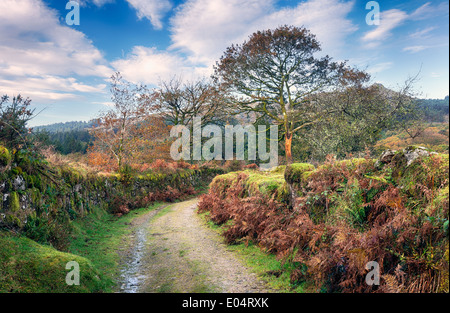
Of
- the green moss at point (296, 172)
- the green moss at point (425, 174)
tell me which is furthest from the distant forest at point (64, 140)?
the green moss at point (425, 174)

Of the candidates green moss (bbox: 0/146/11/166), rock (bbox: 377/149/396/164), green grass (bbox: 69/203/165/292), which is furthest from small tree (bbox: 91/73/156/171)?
rock (bbox: 377/149/396/164)

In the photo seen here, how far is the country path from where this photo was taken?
4687mm

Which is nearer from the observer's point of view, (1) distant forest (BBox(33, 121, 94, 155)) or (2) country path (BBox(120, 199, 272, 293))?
(2) country path (BBox(120, 199, 272, 293))

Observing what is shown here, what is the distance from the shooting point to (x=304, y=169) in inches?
259

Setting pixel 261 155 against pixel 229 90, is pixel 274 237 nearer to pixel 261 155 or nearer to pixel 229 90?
pixel 229 90

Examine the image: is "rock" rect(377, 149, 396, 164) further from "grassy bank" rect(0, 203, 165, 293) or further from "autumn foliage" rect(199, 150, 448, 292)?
"grassy bank" rect(0, 203, 165, 293)

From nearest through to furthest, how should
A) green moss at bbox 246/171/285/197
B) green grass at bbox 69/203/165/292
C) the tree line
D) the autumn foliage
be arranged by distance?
1. the autumn foliage
2. green grass at bbox 69/203/165/292
3. green moss at bbox 246/171/285/197
4. the tree line

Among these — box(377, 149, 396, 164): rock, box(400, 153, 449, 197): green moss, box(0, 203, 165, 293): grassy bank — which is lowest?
box(0, 203, 165, 293): grassy bank

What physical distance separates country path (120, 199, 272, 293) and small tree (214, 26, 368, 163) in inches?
496

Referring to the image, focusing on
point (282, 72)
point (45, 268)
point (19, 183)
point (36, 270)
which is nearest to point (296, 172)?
point (45, 268)

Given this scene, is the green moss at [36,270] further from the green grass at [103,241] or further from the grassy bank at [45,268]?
the green grass at [103,241]

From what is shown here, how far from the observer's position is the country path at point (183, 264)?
469cm

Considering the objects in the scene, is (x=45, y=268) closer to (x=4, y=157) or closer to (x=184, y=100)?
(x=4, y=157)
